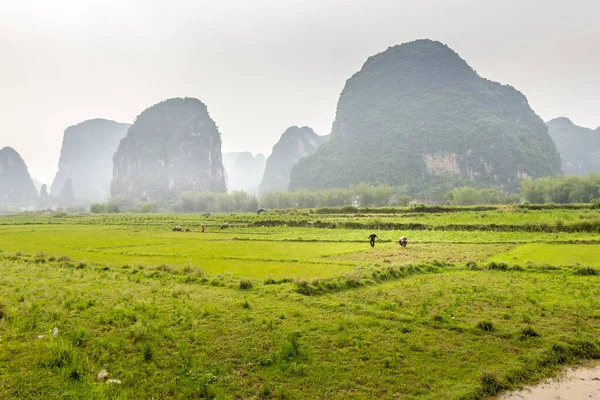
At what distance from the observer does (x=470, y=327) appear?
8055 millimetres

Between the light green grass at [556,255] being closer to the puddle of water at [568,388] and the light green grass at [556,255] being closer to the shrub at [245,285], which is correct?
the puddle of water at [568,388]

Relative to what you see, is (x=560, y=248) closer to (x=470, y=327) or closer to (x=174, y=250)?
(x=470, y=327)

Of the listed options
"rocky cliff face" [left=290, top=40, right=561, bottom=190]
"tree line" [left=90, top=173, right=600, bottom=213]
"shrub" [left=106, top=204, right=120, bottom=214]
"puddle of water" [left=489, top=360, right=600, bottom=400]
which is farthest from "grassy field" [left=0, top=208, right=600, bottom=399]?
"rocky cliff face" [left=290, top=40, right=561, bottom=190]

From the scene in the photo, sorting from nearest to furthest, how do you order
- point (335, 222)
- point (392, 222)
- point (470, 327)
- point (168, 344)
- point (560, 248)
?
point (168, 344), point (470, 327), point (560, 248), point (392, 222), point (335, 222)

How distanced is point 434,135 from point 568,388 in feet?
531

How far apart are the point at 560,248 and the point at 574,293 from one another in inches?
454

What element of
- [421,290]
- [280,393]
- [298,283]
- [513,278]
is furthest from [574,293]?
[280,393]

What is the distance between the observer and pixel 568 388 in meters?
6.04

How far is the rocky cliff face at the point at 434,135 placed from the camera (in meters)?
142

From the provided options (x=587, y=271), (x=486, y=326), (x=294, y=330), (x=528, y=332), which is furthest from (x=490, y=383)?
(x=587, y=271)

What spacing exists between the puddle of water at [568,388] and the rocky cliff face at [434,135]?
138 metres

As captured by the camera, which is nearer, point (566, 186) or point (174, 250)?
point (174, 250)

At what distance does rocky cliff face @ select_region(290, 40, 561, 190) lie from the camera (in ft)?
465

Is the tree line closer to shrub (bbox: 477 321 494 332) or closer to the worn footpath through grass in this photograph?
the worn footpath through grass
